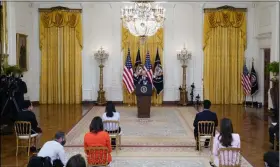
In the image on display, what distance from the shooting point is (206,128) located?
365 inches

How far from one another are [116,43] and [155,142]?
9347 millimetres

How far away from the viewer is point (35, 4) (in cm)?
1900

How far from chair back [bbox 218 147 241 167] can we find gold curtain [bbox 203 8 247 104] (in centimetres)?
1282

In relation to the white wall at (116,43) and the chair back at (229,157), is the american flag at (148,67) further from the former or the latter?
the chair back at (229,157)

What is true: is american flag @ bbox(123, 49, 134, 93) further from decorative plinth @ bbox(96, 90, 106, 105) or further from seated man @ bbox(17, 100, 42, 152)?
seated man @ bbox(17, 100, 42, 152)

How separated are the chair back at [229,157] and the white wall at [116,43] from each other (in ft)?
42.1

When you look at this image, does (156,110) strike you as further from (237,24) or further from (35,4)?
(35,4)

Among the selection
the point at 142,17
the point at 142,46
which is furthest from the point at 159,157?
the point at 142,46

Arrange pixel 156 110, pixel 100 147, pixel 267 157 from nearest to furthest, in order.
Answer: pixel 267 157 < pixel 100 147 < pixel 156 110

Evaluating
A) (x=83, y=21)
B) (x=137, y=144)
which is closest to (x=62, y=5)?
(x=83, y=21)

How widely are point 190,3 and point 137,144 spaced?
1039 centimetres

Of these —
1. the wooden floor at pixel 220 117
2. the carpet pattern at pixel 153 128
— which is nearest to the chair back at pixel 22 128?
the wooden floor at pixel 220 117

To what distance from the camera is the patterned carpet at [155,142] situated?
8.78 m

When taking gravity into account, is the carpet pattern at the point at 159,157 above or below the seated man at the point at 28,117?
below
